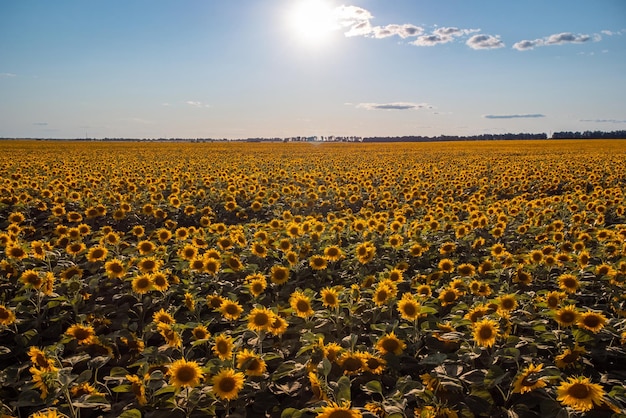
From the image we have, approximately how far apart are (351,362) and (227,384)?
3.45 feet

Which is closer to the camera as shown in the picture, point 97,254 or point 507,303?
point 507,303

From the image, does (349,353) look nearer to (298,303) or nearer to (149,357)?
(298,303)

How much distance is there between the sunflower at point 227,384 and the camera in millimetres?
3238

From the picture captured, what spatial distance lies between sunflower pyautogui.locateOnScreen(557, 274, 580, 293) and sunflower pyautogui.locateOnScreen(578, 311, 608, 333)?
1.32 metres

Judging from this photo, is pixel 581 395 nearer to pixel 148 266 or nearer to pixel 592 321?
pixel 592 321

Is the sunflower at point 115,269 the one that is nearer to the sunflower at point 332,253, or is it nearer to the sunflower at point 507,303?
the sunflower at point 332,253

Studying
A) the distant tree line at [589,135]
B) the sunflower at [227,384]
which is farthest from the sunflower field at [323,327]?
the distant tree line at [589,135]

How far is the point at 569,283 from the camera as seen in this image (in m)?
5.26

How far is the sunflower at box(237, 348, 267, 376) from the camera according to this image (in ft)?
11.7

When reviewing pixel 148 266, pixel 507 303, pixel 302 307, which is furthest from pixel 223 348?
pixel 507 303

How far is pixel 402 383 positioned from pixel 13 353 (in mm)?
4077

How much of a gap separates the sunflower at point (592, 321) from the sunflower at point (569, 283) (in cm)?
132

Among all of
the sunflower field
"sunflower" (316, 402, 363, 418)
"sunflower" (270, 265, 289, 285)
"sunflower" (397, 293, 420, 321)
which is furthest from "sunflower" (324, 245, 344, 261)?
"sunflower" (316, 402, 363, 418)

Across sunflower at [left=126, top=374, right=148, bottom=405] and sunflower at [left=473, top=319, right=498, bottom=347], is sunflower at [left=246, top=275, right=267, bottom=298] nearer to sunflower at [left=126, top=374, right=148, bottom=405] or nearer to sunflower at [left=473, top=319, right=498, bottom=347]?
sunflower at [left=126, top=374, right=148, bottom=405]
